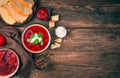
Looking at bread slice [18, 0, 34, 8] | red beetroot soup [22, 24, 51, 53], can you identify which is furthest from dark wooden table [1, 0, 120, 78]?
bread slice [18, 0, 34, 8]

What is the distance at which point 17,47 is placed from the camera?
141 inches

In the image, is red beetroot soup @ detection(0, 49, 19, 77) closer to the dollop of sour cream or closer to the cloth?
the cloth

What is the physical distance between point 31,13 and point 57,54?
25.6 inches

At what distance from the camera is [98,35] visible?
3.79 m

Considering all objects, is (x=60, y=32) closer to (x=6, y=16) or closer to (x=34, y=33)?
(x=34, y=33)

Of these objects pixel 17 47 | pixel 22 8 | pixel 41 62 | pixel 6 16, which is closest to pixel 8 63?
pixel 17 47

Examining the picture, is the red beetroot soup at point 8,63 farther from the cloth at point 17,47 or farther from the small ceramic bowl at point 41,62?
the small ceramic bowl at point 41,62

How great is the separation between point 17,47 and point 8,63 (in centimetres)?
24

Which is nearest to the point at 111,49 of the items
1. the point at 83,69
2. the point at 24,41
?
the point at 83,69

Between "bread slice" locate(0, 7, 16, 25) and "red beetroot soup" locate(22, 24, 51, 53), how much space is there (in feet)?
0.70

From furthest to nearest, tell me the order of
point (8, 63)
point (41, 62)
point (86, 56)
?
point (86, 56)
point (41, 62)
point (8, 63)

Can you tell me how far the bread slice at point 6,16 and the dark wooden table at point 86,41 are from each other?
28cm

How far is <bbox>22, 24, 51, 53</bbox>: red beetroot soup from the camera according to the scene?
3.56 m

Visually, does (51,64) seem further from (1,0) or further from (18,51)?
(1,0)
